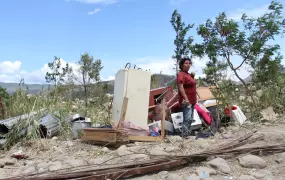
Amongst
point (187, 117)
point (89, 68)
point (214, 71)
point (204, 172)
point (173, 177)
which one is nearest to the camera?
point (173, 177)

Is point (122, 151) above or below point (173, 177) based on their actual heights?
above

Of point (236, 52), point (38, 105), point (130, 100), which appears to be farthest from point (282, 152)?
point (236, 52)

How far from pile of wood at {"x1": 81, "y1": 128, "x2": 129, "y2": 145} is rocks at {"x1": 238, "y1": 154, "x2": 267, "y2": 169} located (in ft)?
5.51

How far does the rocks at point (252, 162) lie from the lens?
4.21 m

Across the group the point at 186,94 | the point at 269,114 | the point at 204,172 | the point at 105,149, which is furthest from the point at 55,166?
the point at 269,114

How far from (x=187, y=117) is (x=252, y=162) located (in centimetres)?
151

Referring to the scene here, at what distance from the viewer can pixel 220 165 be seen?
13.2 feet

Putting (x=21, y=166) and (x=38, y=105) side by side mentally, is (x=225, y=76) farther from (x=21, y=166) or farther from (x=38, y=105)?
(x=21, y=166)

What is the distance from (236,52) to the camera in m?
9.77

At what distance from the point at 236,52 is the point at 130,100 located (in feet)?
18.5

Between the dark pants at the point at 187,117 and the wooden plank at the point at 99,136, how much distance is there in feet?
4.54

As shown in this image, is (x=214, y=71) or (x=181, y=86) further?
(x=214, y=71)

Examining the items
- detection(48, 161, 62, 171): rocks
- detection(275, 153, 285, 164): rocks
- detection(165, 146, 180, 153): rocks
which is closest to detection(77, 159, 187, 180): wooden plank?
detection(165, 146, 180, 153): rocks

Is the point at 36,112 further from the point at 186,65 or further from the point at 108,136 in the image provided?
the point at 186,65
